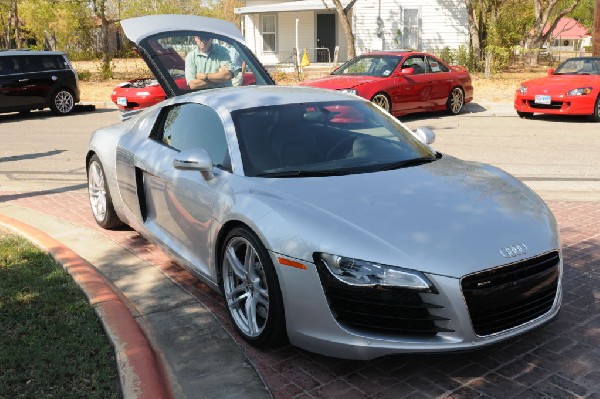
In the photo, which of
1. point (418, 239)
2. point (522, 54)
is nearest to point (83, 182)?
point (418, 239)

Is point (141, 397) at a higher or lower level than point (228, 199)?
lower

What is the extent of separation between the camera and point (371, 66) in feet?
50.6

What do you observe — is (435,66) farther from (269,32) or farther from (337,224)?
(269,32)

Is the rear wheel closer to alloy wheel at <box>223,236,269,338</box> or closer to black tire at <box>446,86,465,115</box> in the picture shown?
black tire at <box>446,86,465,115</box>

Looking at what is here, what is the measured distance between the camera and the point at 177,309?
471 cm

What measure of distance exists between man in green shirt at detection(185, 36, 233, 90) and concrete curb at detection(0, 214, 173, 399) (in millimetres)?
2776

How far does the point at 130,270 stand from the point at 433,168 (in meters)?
2.63

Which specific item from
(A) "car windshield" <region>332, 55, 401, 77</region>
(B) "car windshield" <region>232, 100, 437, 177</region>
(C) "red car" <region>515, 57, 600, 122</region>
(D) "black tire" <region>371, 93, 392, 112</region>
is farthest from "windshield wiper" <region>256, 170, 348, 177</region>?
(C) "red car" <region>515, 57, 600, 122</region>

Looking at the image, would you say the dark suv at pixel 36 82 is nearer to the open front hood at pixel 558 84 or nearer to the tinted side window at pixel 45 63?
the tinted side window at pixel 45 63

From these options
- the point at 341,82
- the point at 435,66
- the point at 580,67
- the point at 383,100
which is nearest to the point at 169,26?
the point at 341,82

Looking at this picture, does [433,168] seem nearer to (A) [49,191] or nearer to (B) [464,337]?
(B) [464,337]

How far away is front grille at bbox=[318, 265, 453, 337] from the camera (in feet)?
11.1

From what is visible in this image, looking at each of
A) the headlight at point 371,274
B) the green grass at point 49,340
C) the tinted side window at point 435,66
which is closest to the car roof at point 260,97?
the green grass at point 49,340

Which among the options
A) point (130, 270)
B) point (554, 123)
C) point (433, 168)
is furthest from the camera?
point (554, 123)
